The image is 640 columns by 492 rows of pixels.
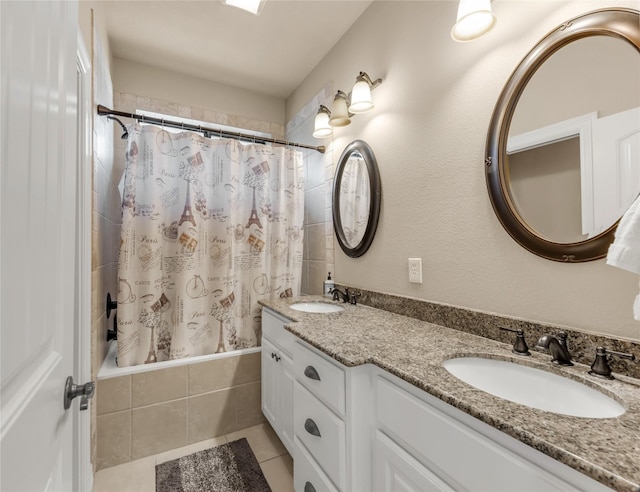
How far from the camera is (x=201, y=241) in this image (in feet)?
6.44

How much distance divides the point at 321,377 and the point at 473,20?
Result: 138 cm

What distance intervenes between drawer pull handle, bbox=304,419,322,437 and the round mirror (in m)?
0.98

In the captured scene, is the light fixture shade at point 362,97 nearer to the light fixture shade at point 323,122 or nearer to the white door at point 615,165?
the light fixture shade at point 323,122

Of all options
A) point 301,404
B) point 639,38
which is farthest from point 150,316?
point 639,38

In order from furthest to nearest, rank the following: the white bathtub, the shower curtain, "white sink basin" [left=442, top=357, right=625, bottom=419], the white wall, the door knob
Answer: the shower curtain < the white bathtub < the white wall < "white sink basin" [left=442, top=357, right=625, bottom=419] < the door knob

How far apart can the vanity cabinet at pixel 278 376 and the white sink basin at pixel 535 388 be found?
790 millimetres

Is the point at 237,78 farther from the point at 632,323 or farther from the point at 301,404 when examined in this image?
the point at 632,323

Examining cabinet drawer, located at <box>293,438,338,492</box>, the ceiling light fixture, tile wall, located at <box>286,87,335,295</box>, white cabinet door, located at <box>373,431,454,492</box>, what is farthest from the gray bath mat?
the ceiling light fixture

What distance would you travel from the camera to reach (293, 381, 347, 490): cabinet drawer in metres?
0.98

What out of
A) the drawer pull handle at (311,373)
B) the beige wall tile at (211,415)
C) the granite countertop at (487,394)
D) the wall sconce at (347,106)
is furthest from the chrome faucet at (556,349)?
the beige wall tile at (211,415)

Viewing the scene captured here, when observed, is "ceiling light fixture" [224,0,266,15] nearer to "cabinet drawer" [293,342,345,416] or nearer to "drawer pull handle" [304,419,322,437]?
"cabinet drawer" [293,342,345,416]

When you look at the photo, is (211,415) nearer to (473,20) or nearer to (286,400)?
(286,400)

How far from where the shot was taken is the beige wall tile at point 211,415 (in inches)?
72.1

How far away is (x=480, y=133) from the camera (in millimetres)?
1187
